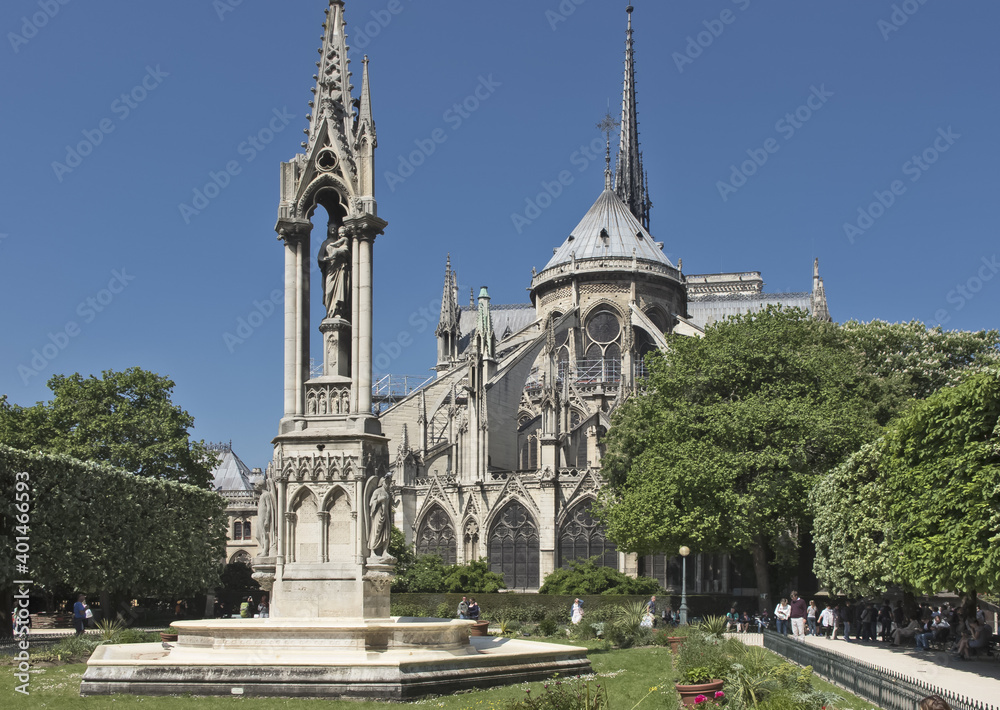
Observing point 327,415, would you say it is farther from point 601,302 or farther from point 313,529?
point 601,302

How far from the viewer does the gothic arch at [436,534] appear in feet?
179

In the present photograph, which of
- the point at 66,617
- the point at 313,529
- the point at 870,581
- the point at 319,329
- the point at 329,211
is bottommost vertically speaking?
the point at 66,617

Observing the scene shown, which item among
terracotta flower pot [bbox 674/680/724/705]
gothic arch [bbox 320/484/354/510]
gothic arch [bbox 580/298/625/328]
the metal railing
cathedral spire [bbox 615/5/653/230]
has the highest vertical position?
cathedral spire [bbox 615/5/653/230]

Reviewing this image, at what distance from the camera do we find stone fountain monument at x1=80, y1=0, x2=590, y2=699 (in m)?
14.1

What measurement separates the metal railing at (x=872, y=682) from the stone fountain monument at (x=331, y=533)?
3978mm

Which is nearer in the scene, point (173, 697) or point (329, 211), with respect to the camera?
point (173, 697)

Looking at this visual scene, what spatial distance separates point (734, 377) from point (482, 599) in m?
12.0

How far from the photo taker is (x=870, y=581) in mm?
26938

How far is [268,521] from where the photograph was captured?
15914 millimetres

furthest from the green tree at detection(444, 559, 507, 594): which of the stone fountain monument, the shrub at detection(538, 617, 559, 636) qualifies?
the stone fountain monument

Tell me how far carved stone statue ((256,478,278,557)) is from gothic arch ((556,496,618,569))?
35.8 meters

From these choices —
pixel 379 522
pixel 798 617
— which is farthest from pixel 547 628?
pixel 379 522

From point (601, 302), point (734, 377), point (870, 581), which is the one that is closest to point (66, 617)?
point (734, 377)

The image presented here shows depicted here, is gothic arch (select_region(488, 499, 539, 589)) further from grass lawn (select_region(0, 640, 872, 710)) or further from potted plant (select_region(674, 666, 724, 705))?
potted plant (select_region(674, 666, 724, 705))
